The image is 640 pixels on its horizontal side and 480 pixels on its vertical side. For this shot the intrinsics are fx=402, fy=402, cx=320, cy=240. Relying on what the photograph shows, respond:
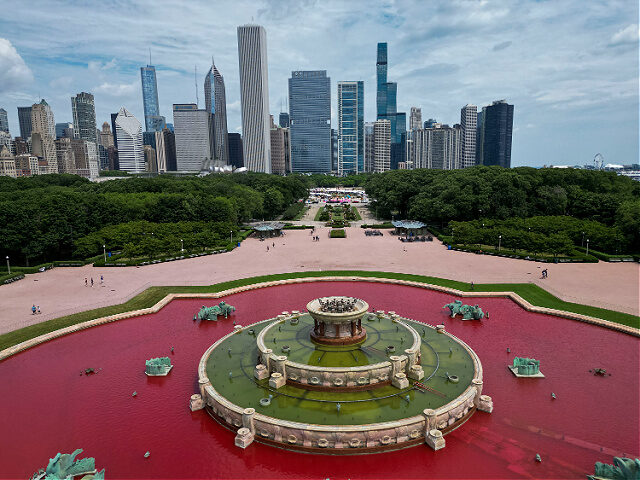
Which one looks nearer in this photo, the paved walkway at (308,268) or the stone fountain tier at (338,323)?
the stone fountain tier at (338,323)

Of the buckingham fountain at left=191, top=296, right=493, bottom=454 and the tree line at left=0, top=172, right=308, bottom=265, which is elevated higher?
the tree line at left=0, top=172, right=308, bottom=265

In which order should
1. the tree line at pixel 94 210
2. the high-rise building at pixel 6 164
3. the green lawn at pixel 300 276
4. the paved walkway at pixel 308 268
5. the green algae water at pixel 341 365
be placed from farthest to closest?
the high-rise building at pixel 6 164
the tree line at pixel 94 210
the paved walkway at pixel 308 268
the green lawn at pixel 300 276
the green algae water at pixel 341 365

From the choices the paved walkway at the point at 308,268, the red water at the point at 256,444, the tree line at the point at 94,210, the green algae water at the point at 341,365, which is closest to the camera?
the red water at the point at 256,444

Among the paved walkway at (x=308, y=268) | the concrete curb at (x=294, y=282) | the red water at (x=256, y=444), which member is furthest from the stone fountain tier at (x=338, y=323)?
the paved walkway at (x=308, y=268)

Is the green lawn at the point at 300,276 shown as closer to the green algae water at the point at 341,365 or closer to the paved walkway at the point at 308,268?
the paved walkway at the point at 308,268

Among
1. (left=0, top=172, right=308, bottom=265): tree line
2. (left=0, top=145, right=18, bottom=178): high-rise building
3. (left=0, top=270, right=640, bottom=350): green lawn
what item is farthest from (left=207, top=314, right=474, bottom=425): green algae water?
(left=0, top=145, right=18, bottom=178): high-rise building

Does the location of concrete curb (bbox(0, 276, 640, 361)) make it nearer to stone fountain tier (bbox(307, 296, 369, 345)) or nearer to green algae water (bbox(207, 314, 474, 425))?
green algae water (bbox(207, 314, 474, 425))

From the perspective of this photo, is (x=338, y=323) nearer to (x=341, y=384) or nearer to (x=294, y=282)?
(x=341, y=384)

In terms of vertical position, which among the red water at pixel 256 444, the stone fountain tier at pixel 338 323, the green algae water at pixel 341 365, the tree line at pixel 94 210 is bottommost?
the red water at pixel 256 444
